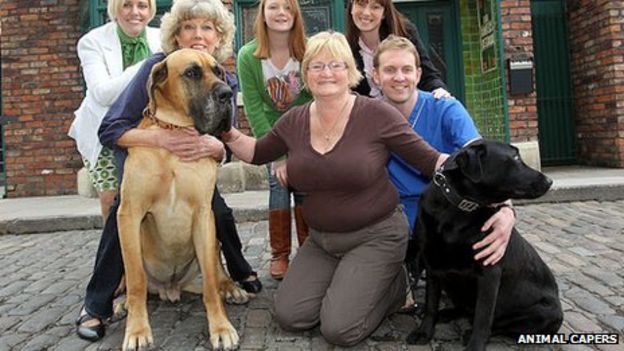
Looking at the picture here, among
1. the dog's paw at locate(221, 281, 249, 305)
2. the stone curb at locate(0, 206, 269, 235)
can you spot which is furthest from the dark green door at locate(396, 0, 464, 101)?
the dog's paw at locate(221, 281, 249, 305)

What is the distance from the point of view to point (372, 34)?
390cm

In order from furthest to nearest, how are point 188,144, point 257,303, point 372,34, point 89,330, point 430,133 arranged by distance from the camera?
1. point 372,34
2. point 257,303
3. point 430,133
4. point 89,330
5. point 188,144

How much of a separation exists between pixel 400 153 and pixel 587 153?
23.2ft

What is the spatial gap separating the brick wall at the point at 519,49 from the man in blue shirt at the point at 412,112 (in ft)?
16.0

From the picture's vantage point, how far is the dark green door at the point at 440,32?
28.4 ft

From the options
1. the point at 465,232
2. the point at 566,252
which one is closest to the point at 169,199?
the point at 465,232

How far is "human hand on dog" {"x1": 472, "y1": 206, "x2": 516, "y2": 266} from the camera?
→ 2.58 meters

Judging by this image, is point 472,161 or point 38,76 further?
point 38,76

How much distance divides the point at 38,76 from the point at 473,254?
303 inches

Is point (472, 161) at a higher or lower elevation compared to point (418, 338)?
higher

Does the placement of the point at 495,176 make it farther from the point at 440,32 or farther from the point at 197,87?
the point at 440,32

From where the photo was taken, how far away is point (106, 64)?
353cm

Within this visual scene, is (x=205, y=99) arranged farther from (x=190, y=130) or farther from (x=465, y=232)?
(x=465, y=232)

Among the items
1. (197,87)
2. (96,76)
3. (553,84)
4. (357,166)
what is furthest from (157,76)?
(553,84)
